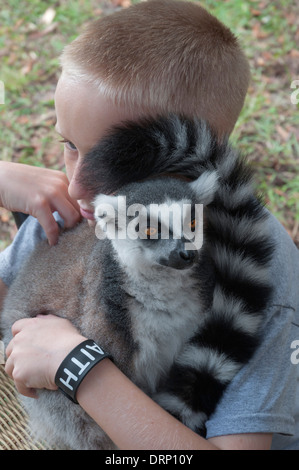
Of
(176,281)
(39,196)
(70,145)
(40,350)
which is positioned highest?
(70,145)

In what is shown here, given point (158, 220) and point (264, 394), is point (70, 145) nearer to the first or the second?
point (158, 220)

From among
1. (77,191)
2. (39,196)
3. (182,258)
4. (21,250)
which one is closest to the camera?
(182,258)

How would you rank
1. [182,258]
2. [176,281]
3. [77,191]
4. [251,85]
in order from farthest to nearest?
[251,85] < [77,191] < [176,281] < [182,258]

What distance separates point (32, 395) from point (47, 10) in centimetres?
351

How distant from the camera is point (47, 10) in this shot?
4.07 meters

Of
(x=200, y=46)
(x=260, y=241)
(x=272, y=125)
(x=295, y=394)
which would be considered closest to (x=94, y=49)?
(x=200, y=46)

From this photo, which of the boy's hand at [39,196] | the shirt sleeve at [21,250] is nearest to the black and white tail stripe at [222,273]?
the boy's hand at [39,196]

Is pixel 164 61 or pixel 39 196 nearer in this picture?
pixel 164 61

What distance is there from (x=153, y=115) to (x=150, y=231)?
0.31m

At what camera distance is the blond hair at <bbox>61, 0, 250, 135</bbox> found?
1.40 metres

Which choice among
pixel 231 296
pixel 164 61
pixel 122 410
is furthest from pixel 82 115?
pixel 122 410

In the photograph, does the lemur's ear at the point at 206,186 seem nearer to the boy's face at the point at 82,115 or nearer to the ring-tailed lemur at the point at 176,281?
the ring-tailed lemur at the point at 176,281

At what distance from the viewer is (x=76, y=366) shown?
1.29 meters

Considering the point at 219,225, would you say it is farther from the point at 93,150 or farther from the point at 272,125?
the point at 272,125
